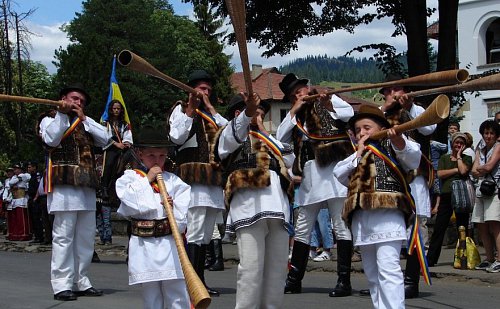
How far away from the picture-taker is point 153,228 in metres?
6.97

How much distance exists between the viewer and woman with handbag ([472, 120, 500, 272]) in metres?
11.3

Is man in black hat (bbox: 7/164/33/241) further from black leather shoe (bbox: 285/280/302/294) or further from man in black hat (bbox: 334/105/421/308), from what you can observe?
man in black hat (bbox: 334/105/421/308)

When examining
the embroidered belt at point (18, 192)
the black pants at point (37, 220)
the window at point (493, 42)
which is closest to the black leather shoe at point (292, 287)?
the black pants at point (37, 220)

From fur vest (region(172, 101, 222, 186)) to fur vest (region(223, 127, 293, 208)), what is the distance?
135 cm

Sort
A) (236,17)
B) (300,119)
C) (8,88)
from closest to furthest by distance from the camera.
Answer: (236,17) → (300,119) → (8,88)

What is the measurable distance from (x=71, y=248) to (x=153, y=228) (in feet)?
9.55

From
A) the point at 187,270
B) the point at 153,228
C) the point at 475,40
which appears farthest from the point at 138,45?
the point at 187,270

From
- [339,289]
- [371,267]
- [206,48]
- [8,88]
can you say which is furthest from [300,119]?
[206,48]

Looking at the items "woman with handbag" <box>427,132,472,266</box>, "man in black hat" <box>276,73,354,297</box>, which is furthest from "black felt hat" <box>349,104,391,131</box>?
"woman with handbag" <box>427,132,472,266</box>

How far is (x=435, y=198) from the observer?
13.4 metres

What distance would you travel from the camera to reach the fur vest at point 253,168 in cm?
742

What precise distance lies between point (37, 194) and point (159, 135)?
13.1 m

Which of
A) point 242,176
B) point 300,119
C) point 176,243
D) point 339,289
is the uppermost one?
point 300,119

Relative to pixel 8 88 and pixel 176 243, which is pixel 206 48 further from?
pixel 176 243
